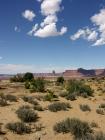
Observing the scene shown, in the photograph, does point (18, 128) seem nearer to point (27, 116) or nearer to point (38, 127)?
point (38, 127)

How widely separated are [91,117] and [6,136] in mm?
6861

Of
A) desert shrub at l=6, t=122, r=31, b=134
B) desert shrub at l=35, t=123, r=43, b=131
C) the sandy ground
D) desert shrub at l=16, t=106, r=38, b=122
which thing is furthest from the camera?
desert shrub at l=16, t=106, r=38, b=122

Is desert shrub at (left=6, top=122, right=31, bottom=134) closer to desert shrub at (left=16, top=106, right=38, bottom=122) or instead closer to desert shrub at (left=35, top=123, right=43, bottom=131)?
desert shrub at (left=35, top=123, right=43, bottom=131)

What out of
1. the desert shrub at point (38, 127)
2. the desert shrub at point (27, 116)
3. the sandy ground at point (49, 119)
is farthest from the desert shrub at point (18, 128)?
the desert shrub at point (27, 116)

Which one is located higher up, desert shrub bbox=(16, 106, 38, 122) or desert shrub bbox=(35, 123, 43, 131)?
desert shrub bbox=(16, 106, 38, 122)

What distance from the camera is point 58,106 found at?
1956cm

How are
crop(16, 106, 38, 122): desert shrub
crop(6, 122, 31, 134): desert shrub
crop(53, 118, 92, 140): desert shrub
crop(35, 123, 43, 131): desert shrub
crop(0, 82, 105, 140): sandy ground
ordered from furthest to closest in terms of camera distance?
crop(16, 106, 38, 122): desert shrub, crop(35, 123, 43, 131): desert shrub, crop(6, 122, 31, 134): desert shrub, crop(53, 118, 92, 140): desert shrub, crop(0, 82, 105, 140): sandy ground

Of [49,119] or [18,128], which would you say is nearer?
[18,128]

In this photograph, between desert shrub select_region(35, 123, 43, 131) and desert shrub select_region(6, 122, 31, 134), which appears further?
desert shrub select_region(35, 123, 43, 131)

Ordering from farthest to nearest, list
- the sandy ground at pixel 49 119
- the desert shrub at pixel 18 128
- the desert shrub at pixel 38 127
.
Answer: the desert shrub at pixel 38 127 → the desert shrub at pixel 18 128 → the sandy ground at pixel 49 119

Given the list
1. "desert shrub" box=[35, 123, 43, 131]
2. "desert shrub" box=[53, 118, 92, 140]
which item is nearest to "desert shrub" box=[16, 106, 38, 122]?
"desert shrub" box=[35, 123, 43, 131]

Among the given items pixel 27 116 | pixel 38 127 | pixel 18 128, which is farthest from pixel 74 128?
pixel 27 116

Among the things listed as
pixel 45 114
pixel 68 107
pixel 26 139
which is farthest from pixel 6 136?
pixel 68 107

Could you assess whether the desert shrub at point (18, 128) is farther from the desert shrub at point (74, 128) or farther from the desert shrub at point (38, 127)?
the desert shrub at point (74, 128)
